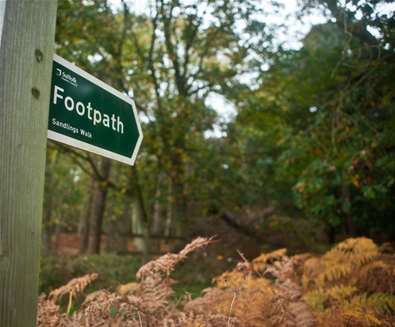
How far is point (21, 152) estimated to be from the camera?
150cm

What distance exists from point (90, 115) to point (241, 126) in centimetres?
1014

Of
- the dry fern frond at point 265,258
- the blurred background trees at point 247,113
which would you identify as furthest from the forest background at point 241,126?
the dry fern frond at point 265,258

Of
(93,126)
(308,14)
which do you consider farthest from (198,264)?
(93,126)

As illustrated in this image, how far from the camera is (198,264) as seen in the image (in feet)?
37.0

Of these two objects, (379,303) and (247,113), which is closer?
(379,303)

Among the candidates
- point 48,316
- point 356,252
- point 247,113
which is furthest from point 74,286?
point 247,113

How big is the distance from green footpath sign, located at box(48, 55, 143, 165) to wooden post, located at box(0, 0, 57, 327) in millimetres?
A: 124

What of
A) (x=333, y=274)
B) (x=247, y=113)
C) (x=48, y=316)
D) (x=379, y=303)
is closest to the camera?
(x=48, y=316)

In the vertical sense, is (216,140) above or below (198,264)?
above

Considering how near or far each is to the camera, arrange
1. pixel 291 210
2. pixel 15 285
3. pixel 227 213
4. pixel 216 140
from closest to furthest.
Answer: pixel 15 285, pixel 216 140, pixel 227 213, pixel 291 210

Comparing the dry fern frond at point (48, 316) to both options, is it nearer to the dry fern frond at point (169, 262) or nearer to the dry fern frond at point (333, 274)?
the dry fern frond at point (169, 262)

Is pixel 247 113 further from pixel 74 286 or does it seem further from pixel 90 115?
pixel 90 115

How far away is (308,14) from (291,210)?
9.33 m

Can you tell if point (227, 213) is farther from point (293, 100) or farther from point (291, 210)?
point (293, 100)
